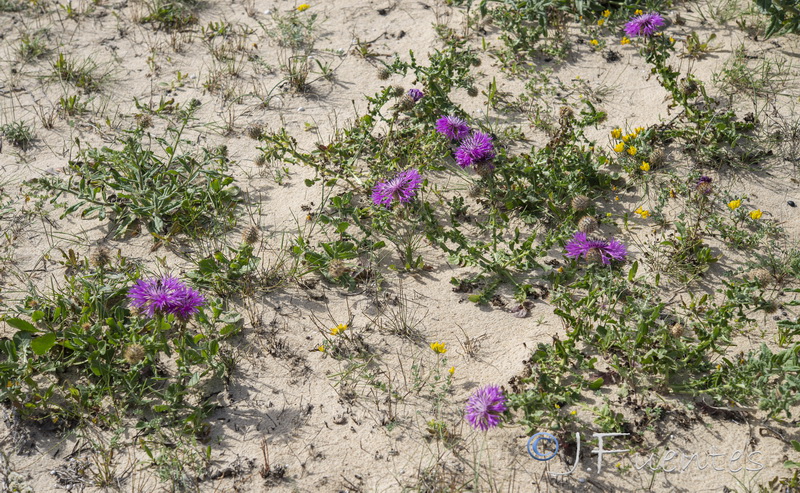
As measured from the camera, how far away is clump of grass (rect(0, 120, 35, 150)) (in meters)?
5.30

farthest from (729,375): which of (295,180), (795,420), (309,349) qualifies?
(295,180)

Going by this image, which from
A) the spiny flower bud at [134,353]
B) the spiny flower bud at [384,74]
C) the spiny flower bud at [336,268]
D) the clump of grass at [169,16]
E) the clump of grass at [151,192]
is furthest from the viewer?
the clump of grass at [169,16]

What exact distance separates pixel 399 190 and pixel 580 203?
3.80 ft

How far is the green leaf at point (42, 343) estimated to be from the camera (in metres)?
3.54

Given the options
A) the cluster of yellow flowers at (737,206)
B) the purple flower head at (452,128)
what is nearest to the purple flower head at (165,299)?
the purple flower head at (452,128)

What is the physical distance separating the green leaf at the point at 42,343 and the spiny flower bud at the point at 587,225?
306 cm

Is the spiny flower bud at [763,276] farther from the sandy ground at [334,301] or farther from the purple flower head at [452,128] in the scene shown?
the purple flower head at [452,128]

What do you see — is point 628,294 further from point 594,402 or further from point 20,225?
point 20,225

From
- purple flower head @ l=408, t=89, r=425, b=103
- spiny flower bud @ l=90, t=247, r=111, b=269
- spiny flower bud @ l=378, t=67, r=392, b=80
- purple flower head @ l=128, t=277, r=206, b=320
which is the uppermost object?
purple flower head @ l=408, t=89, r=425, b=103

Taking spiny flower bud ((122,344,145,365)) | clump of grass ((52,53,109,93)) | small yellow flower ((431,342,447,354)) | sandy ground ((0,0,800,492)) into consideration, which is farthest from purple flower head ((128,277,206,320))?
clump of grass ((52,53,109,93))

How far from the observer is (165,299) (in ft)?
11.8

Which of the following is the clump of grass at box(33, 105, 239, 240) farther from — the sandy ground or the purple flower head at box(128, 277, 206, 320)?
the purple flower head at box(128, 277, 206, 320)

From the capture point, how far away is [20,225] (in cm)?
466

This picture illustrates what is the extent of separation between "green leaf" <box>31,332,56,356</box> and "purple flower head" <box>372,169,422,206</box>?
6.52ft
